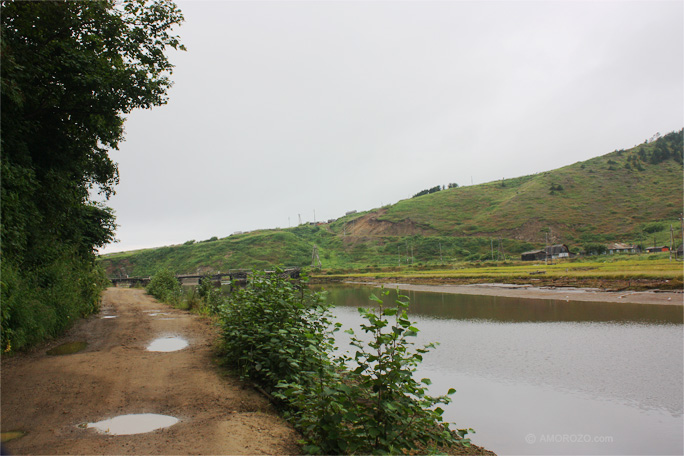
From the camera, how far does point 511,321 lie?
72.7 ft

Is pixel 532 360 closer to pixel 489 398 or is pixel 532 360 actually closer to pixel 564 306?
pixel 489 398

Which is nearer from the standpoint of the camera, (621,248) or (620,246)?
(621,248)

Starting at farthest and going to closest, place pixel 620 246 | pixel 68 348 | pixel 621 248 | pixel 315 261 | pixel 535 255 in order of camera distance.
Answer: pixel 315 261 → pixel 535 255 → pixel 620 246 → pixel 621 248 → pixel 68 348

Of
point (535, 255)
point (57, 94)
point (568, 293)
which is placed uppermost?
point (57, 94)

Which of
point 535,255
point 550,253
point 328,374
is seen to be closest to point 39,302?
point 328,374

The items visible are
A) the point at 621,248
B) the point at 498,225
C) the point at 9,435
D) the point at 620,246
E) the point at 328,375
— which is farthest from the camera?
the point at 498,225

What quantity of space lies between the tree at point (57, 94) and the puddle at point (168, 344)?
10.4ft

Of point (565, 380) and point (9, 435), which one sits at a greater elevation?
point (9, 435)

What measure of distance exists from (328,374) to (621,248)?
8086 centimetres

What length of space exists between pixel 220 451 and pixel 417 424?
195cm

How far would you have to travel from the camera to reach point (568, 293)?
110ft

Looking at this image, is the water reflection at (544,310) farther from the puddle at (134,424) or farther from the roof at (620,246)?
the roof at (620,246)

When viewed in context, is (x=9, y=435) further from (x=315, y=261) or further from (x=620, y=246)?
(x=315, y=261)

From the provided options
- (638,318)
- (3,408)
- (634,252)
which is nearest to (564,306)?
(638,318)
